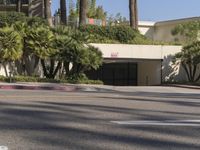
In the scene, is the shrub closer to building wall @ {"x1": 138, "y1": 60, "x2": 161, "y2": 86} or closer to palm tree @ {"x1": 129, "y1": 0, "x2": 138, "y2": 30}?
building wall @ {"x1": 138, "y1": 60, "x2": 161, "y2": 86}

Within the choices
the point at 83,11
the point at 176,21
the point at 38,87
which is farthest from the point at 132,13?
the point at 176,21

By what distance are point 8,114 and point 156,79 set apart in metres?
29.4

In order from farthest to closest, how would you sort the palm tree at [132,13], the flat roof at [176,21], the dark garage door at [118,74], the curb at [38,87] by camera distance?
1. the flat roof at [176,21]
2. the palm tree at [132,13]
3. the dark garage door at [118,74]
4. the curb at [38,87]

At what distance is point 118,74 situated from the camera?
4497 centimetres

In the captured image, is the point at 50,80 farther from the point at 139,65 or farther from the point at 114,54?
the point at 139,65

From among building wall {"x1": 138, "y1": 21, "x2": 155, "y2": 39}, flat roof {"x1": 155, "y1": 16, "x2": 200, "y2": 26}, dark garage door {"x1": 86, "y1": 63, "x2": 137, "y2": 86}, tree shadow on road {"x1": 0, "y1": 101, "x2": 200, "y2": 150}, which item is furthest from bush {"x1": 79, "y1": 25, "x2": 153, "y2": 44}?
tree shadow on road {"x1": 0, "y1": 101, "x2": 200, "y2": 150}

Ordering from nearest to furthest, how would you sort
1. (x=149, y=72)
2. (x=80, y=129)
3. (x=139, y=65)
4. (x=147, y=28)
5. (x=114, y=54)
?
(x=80, y=129) → (x=114, y=54) → (x=149, y=72) → (x=139, y=65) → (x=147, y=28)

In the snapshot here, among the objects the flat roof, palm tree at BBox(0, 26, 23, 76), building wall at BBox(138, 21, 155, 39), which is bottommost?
palm tree at BBox(0, 26, 23, 76)

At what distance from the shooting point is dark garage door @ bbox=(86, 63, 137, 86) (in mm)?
43844

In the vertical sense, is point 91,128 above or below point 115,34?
below

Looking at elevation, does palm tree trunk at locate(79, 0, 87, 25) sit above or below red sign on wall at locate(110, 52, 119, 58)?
above

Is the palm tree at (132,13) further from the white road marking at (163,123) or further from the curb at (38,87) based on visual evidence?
the white road marking at (163,123)

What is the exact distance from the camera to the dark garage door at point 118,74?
144ft

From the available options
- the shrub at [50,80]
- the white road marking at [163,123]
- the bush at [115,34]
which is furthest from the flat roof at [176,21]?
the white road marking at [163,123]
